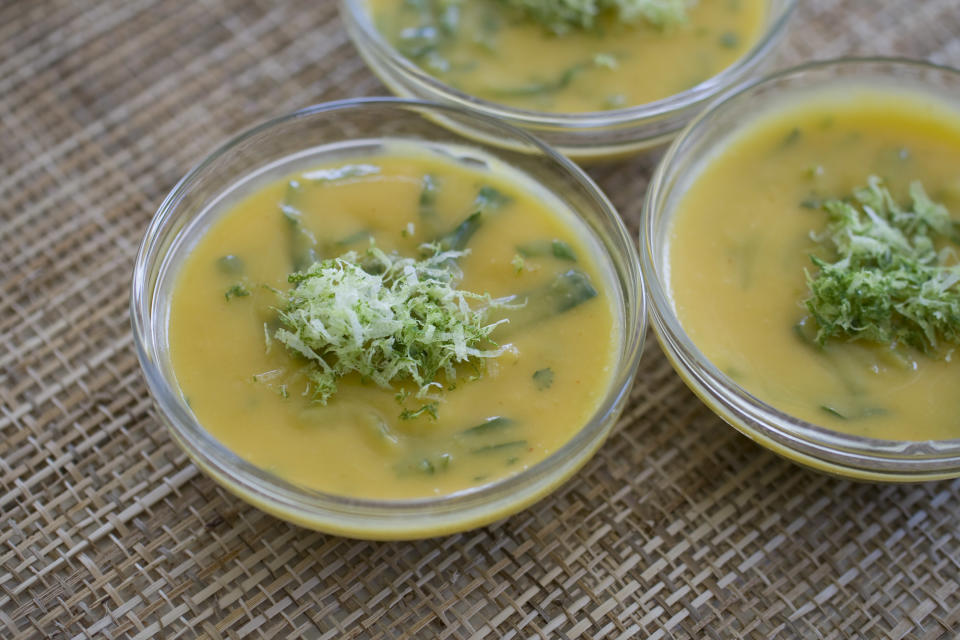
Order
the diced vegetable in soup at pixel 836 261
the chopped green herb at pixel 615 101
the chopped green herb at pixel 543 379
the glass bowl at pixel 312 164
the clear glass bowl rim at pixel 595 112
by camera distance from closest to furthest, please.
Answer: the glass bowl at pixel 312 164 → the chopped green herb at pixel 543 379 → the diced vegetable in soup at pixel 836 261 → the clear glass bowl rim at pixel 595 112 → the chopped green herb at pixel 615 101

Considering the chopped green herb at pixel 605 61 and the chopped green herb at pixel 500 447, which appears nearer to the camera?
the chopped green herb at pixel 500 447

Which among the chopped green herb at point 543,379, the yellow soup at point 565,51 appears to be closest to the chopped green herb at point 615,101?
the yellow soup at point 565,51

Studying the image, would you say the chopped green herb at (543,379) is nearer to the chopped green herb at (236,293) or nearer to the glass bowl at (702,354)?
the glass bowl at (702,354)

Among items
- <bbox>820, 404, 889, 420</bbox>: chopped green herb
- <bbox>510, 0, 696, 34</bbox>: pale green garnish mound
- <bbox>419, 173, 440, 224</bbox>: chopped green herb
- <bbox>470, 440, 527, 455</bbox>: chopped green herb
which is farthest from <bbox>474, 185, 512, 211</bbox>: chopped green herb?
<bbox>820, 404, 889, 420</bbox>: chopped green herb

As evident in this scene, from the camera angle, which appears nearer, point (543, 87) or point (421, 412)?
point (421, 412)

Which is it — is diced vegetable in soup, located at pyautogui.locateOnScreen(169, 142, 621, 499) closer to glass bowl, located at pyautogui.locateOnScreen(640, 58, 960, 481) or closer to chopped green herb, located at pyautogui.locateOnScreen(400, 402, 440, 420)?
chopped green herb, located at pyautogui.locateOnScreen(400, 402, 440, 420)

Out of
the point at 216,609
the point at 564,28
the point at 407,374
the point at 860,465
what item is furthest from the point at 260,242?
the point at 860,465

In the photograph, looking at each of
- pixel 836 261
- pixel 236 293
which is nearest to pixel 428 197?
pixel 236 293

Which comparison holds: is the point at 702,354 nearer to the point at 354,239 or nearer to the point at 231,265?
the point at 354,239
